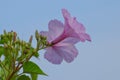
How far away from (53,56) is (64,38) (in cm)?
16

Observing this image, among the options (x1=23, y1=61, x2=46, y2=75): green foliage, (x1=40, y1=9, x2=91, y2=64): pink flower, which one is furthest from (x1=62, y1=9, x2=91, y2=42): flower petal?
(x1=23, y1=61, x2=46, y2=75): green foliage

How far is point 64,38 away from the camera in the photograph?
2.18 metres

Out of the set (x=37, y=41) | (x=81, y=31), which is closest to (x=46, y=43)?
(x=37, y=41)

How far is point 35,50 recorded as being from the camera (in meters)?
1.96

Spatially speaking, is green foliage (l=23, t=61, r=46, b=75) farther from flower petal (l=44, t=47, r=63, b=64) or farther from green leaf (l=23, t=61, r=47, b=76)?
flower petal (l=44, t=47, r=63, b=64)

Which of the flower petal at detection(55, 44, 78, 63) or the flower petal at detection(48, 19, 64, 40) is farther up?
the flower petal at detection(48, 19, 64, 40)

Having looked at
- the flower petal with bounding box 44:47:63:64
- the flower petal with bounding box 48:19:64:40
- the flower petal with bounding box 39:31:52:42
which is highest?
the flower petal with bounding box 48:19:64:40

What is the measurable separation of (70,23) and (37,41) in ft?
0.66

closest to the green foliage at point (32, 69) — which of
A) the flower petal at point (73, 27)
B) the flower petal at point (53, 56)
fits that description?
the flower petal at point (53, 56)

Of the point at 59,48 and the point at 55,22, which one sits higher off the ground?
the point at 55,22

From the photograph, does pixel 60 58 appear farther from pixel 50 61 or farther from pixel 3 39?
pixel 3 39

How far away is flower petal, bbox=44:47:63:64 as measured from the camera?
2.05 meters

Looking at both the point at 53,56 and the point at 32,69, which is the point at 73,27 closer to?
the point at 53,56

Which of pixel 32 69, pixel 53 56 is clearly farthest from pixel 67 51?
pixel 32 69
